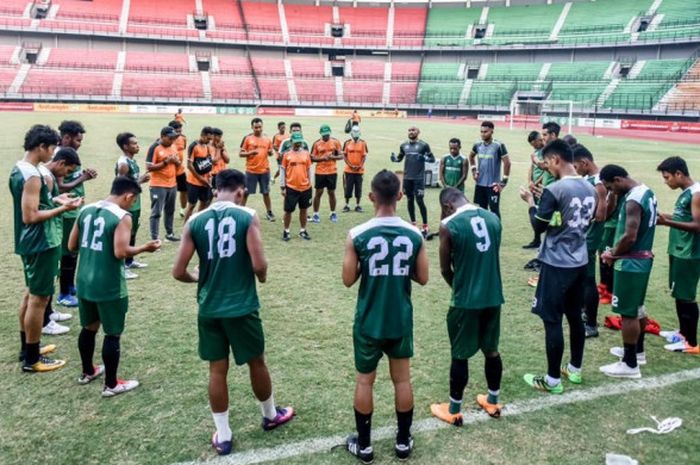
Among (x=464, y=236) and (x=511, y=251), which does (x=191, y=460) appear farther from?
(x=511, y=251)

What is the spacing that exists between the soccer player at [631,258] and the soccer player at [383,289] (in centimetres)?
260

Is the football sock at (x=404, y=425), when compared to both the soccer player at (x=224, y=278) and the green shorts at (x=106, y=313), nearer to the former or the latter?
the soccer player at (x=224, y=278)

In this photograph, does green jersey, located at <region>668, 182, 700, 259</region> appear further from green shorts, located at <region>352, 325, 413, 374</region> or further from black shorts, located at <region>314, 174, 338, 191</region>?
black shorts, located at <region>314, 174, 338, 191</region>

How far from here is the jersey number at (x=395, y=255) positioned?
155 inches

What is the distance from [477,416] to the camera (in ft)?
15.8

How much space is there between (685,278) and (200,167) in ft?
29.1

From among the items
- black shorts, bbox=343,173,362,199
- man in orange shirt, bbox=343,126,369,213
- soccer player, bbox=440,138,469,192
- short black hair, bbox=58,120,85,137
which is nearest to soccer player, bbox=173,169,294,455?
short black hair, bbox=58,120,85,137

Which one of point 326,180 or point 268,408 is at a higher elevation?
point 326,180

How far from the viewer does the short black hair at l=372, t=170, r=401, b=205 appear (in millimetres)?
3994

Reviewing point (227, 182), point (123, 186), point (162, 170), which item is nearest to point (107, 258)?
point (123, 186)

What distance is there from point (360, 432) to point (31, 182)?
419cm

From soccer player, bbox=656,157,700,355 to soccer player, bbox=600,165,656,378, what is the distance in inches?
16.4

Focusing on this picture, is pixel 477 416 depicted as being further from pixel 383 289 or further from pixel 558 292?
pixel 383 289

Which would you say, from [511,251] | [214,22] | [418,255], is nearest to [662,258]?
[511,251]
